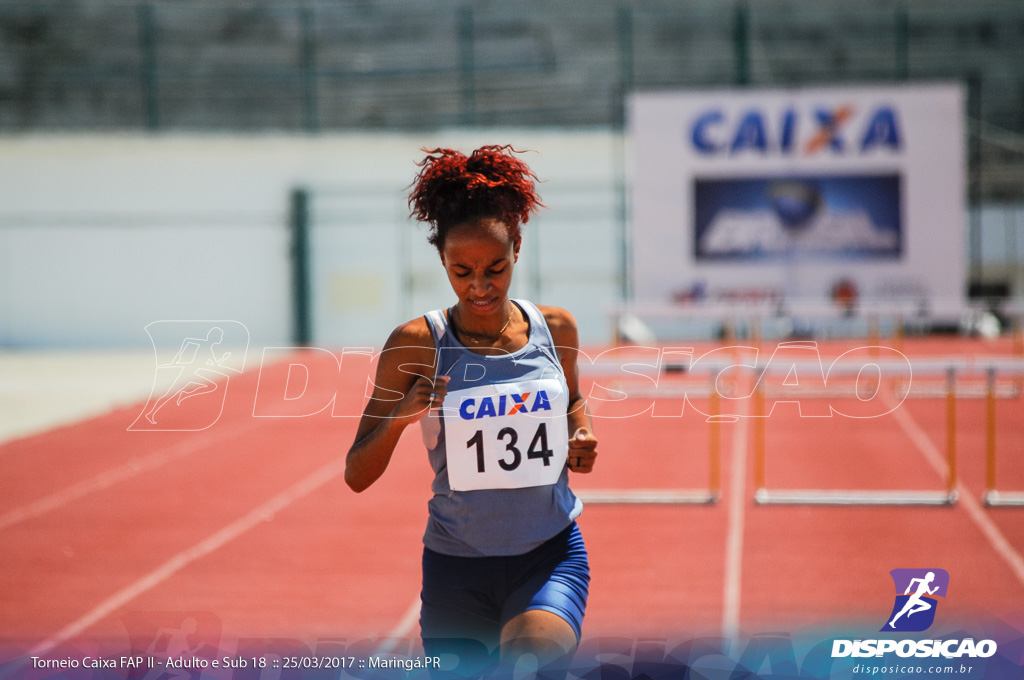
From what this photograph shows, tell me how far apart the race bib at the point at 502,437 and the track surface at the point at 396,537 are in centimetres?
232

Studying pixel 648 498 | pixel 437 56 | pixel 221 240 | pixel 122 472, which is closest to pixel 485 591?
pixel 648 498

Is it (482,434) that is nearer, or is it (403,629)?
(482,434)

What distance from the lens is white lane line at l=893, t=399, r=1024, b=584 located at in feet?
18.7

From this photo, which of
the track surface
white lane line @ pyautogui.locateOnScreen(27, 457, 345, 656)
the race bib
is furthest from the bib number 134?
white lane line @ pyautogui.locateOnScreen(27, 457, 345, 656)

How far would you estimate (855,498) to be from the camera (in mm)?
6992

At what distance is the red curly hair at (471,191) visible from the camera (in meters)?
2.60

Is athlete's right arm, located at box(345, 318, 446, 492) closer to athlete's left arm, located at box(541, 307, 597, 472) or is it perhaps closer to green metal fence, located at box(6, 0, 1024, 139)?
athlete's left arm, located at box(541, 307, 597, 472)

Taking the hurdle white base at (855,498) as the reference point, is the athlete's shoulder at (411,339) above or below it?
above

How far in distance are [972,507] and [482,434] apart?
17.4 feet

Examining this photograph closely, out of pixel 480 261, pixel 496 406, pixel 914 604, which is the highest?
pixel 480 261

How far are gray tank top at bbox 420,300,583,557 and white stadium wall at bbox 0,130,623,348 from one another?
708 inches

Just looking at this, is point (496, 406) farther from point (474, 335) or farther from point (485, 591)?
point (485, 591)

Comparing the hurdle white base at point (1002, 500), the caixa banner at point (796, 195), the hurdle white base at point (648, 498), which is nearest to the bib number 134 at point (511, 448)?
the hurdle white base at point (648, 498)

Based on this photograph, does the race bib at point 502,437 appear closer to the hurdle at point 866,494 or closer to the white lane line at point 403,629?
the white lane line at point 403,629
